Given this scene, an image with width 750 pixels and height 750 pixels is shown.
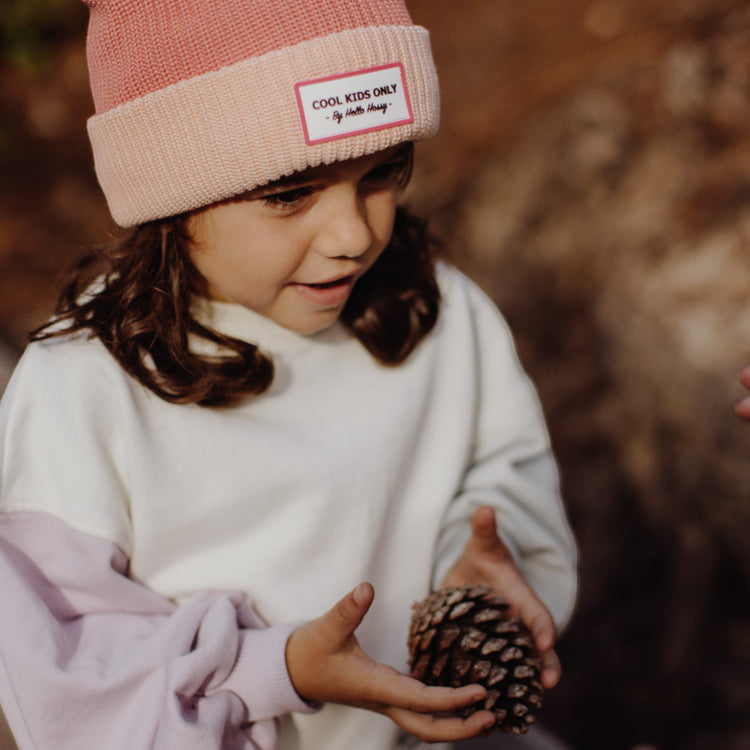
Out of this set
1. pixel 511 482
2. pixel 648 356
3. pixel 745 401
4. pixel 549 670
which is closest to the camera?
pixel 549 670

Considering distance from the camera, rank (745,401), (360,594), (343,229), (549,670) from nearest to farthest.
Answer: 1. (360,594)
2. (343,229)
3. (549,670)
4. (745,401)

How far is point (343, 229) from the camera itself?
3.70ft

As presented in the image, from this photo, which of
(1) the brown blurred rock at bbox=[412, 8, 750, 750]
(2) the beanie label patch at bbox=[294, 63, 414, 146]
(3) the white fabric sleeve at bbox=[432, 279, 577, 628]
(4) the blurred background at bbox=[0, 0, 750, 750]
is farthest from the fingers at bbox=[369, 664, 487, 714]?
(1) the brown blurred rock at bbox=[412, 8, 750, 750]

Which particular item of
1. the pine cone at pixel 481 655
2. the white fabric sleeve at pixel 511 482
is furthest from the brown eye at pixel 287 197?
the pine cone at pixel 481 655

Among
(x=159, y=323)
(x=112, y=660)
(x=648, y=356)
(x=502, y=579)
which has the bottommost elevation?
(x=648, y=356)

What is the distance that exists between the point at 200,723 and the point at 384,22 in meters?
1.00

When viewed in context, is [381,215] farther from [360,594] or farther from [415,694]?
[415,694]

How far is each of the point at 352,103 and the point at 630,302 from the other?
155 centimetres

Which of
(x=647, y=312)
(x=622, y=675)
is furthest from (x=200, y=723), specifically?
(x=647, y=312)

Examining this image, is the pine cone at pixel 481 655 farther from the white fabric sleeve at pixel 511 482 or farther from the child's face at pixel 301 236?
the child's face at pixel 301 236

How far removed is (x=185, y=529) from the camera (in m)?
1.27

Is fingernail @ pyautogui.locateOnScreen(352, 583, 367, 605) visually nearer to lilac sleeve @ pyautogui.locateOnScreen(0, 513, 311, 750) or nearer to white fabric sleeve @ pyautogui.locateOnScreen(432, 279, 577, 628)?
lilac sleeve @ pyautogui.locateOnScreen(0, 513, 311, 750)

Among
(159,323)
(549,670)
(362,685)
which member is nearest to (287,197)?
(159,323)

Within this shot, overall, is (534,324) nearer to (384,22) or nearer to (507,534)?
(507,534)
